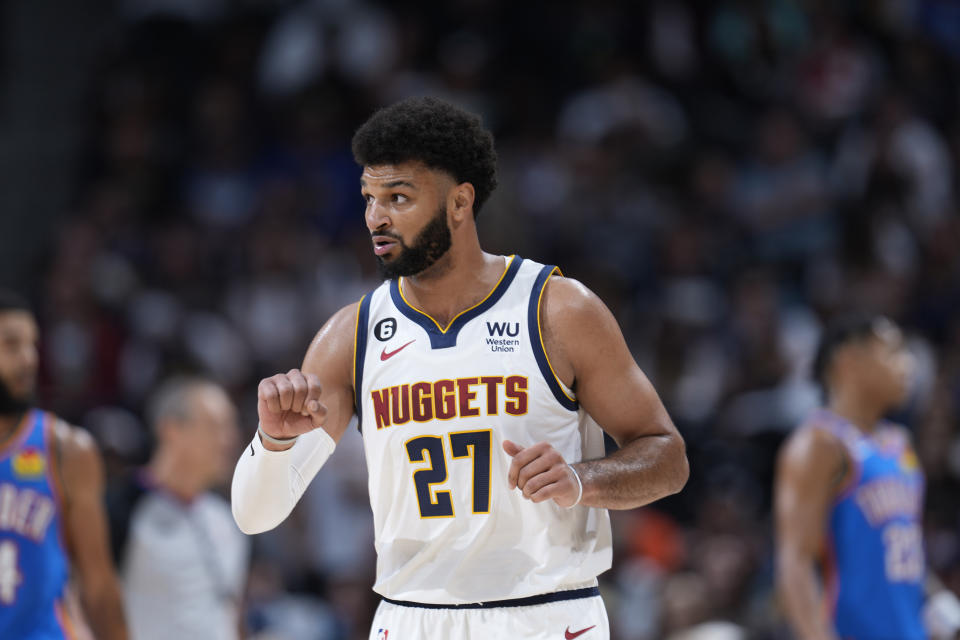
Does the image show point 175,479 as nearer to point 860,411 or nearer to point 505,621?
point 505,621

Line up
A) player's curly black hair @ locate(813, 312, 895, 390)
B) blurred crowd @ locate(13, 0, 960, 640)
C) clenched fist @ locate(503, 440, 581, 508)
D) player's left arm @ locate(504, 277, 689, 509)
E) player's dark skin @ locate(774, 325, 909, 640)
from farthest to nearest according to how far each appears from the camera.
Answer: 1. blurred crowd @ locate(13, 0, 960, 640)
2. player's curly black hair @ locate(813, 312, 895, 390)
3. player's dark skin @ locate(774, 325, 909, 640)
4. player's left arm @ locate(504, 277, 689, 509)
5. clenched fist @ locate(503, 440, 581, 508)

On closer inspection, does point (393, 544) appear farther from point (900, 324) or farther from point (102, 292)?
point (102, 292)

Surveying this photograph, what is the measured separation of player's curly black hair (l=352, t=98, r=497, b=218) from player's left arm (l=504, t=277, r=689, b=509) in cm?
50

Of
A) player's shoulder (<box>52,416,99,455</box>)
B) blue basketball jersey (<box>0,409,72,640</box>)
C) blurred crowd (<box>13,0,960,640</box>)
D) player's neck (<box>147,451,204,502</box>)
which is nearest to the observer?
blue basketball jersey (<box>0,409,72,640</box>)

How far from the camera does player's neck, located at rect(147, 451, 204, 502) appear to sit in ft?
23.5

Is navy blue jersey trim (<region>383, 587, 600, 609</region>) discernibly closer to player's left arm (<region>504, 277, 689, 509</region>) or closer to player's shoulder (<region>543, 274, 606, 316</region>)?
player's left arm (<region>504, 277, 689, 509</region>)

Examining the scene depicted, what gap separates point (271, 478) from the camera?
13.6 ft

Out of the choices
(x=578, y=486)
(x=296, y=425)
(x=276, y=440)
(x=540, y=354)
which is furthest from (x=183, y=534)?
(x=578, y=486)

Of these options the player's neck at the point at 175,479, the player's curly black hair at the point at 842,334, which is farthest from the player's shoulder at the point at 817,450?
the player's neck at the point at 175,479

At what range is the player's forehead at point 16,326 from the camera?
18.6 feet

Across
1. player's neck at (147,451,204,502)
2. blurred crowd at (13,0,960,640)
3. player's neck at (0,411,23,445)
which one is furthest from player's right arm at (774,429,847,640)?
player's neck at (0,411,23,445)

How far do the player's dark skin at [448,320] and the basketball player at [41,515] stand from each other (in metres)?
1.77

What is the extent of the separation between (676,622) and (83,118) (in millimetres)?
8346

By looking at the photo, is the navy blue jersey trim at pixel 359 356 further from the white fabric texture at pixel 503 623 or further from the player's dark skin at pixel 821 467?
the player's dark skin at pixel 821 467
